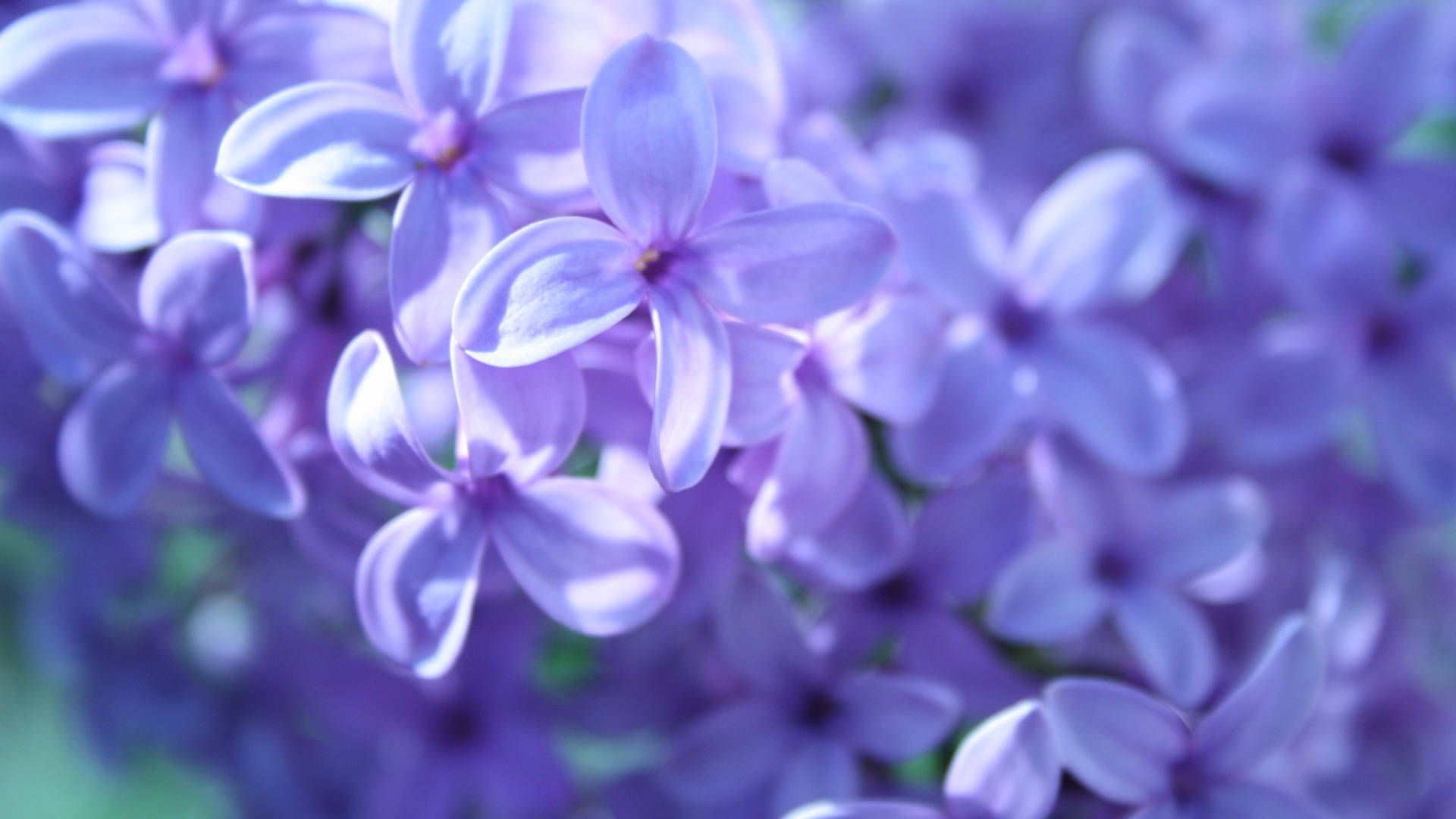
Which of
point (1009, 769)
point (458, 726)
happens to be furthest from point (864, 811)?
point (458, 726)

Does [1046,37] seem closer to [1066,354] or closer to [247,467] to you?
[1066,354]

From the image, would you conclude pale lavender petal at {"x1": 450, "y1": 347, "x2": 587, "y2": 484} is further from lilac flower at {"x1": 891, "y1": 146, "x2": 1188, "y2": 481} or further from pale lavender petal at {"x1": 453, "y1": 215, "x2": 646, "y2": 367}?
lilac flower at {"x1": 891, "y1": 146, "x2": 1188, "y2": 481}

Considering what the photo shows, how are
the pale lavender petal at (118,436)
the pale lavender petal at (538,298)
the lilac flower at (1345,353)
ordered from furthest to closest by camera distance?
the lilac flower at (1345,353)
the pale lavender petal at (118,436)
the pale lavender petal at (538,298)

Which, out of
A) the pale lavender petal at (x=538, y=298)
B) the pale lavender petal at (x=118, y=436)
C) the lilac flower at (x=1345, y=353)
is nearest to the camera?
the pale lavender petal at (x=538, y=298)

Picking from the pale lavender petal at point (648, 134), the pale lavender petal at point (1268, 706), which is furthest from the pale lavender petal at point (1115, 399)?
the pale lavender petal at point (648, 134)

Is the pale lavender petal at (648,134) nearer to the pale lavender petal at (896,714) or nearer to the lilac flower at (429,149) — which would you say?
the lilac flower at (429,149)

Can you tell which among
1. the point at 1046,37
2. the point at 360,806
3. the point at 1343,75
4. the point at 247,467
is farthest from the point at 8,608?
the point at 1343,75
